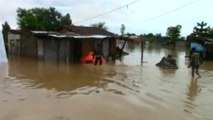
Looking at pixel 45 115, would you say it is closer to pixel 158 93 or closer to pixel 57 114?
pixel 57 114

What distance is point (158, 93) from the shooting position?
12.0 metres

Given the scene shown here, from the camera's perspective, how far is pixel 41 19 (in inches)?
1930

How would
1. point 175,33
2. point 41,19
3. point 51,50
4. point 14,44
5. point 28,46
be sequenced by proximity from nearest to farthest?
point 51,50 < point 28,46 < point 14,44 < point 41,19 < point 175,33

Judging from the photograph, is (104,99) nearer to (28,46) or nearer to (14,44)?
(28,46)

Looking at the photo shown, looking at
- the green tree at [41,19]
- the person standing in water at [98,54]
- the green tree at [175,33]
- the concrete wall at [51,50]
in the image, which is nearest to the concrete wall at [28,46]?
the concrete wall at [51,50]

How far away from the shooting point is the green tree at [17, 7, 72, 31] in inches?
1684

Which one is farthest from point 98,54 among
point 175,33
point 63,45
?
point 175,33

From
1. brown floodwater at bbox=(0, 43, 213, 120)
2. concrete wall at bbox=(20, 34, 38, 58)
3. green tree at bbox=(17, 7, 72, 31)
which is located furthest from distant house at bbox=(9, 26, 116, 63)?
green tree at bbox=(17, 7, 72, 31)

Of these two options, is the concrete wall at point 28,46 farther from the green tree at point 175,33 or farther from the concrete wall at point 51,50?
the green tree at point 175,33

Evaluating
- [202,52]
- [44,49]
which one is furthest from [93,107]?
[202,52]

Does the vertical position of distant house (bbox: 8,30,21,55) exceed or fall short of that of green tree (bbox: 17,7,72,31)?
it falls short

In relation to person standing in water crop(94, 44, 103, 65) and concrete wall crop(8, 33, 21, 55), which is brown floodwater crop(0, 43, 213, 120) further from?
concrete wall crop(8, 33, 21, 55)

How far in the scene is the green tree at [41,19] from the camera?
140ft

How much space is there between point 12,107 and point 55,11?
48.1 metres
